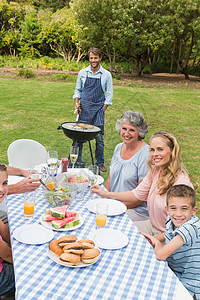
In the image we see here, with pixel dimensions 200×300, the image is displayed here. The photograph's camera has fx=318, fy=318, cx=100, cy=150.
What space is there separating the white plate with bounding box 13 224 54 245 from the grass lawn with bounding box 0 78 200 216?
3.47 m

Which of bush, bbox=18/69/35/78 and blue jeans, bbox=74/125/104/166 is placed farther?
bush, bbox=18/69/35/78

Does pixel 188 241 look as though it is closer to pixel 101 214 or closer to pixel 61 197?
pixel 101 214

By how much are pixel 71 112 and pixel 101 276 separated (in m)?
8.75

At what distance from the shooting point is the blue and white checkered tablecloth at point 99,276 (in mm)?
1496

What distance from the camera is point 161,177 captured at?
8.65 feet

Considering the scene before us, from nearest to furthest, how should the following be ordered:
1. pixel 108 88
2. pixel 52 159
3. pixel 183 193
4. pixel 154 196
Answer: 1. pixel 183 193
2. pixel 154 196
3. pixel 52 159
4. pixel 108 88

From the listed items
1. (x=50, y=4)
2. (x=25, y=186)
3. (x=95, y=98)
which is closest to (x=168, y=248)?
(x=25, y=186)

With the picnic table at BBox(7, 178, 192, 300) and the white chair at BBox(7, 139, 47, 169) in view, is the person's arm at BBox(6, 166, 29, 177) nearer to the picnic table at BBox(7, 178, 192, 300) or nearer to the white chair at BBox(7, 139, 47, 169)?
the white chair at BBox(7, 139, 47, 169)

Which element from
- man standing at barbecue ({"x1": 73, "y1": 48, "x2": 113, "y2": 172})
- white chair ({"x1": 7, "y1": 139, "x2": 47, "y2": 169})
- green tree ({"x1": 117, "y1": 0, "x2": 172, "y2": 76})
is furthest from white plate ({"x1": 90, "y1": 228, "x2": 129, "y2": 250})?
green tree ({"x1": 117, "y1": 0, "x2": 172, "y2": 76})

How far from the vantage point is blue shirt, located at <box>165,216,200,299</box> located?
6.53ft

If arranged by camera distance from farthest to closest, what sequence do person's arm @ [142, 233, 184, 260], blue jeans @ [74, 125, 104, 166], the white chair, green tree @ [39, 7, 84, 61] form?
green tree @ [39, 7, 84, 61] < blue jeans @ [74, 125, 104, 166] < the white chair < person's arm @ [142, 233, 184, 260]

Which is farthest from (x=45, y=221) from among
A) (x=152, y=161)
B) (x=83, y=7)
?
(x=83, y=7)

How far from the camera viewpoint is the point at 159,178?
2.64m

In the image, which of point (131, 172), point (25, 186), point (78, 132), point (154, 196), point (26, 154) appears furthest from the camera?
point (78, 132)
